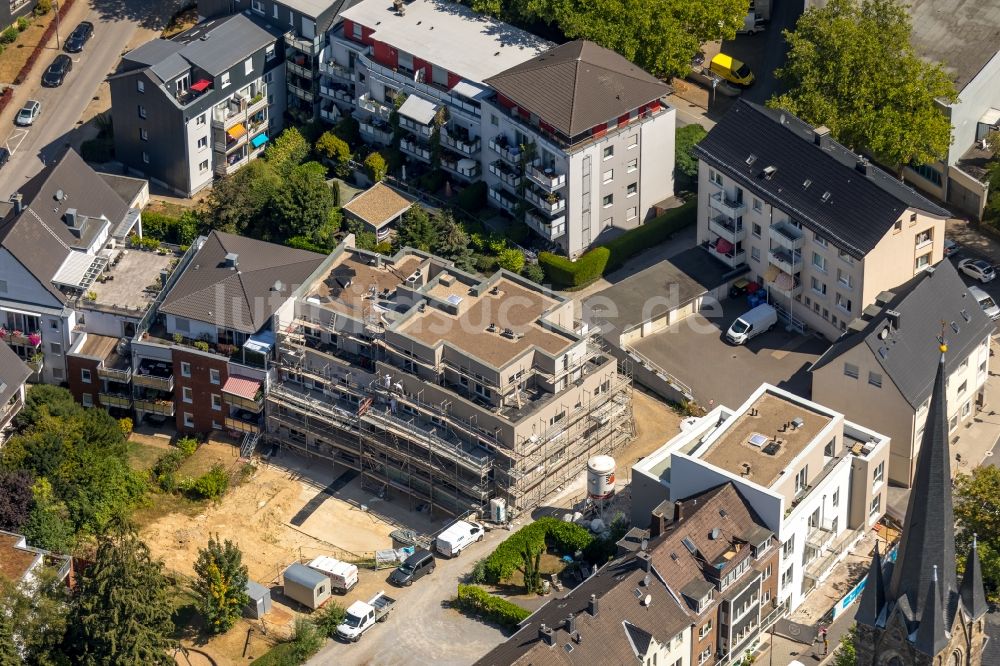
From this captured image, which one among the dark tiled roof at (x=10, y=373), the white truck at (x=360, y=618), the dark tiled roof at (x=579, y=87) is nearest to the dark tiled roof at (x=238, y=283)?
the dark tiled roof at (x=10, y=373)

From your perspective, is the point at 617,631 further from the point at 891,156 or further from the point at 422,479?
the point at 891,156

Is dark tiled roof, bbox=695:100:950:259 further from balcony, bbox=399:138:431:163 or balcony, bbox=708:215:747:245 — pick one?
balcony, bbox=399:138:431:163

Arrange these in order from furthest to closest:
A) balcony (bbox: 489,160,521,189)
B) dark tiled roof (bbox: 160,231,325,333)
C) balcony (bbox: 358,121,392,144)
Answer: balcony (bbox: 358,121,392,144), balcony (bbox: 489,160,521,189), dark tiled roof (bbox: 160,231,325,333)

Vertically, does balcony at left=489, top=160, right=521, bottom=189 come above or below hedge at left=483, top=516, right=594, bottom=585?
above

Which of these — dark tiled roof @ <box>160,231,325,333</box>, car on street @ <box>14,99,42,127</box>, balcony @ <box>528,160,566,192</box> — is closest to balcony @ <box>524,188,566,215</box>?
balcony @ <box>528,160,566,192</box>

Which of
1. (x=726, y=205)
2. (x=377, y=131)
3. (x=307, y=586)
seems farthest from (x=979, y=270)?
(x=307, y=586)

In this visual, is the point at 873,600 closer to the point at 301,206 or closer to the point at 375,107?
the point at 301,206
